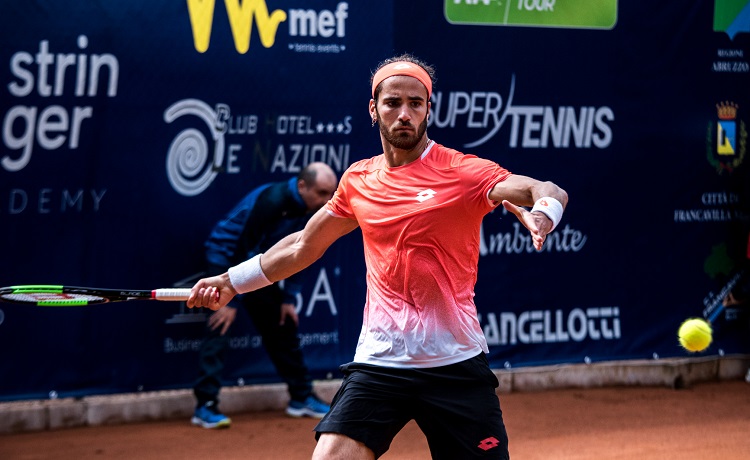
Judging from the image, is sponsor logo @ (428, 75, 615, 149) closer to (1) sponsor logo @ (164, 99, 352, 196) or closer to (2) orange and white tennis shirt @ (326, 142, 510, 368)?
(1) sponsor logo @ (164, 99, 352, 196)

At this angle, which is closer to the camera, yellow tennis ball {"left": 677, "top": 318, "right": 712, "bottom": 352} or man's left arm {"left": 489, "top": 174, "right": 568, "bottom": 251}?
man's left arm {"left": 489, "top": 174, "right": 568, "bottom": 251}

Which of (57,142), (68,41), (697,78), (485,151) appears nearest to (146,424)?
(57,142)

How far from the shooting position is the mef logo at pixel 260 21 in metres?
7.16

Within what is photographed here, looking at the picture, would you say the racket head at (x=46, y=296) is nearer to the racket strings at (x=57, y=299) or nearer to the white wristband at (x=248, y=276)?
the racket strings at (x=57, y=299)

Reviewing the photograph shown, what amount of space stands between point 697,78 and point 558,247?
1741mm

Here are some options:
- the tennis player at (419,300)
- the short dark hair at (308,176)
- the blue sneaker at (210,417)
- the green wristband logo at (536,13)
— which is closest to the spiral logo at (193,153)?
the short dark hair at (308,176)

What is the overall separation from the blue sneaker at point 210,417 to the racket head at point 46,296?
256 centimetres

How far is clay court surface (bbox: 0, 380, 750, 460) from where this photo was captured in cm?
675

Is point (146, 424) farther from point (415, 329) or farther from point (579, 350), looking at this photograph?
point (415, 329)

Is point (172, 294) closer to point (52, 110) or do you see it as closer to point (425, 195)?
point (425, 195)

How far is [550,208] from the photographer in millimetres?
3562

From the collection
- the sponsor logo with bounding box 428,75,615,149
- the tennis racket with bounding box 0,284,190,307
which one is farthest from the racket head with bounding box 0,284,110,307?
the sponsor logo with bounding box 428,75,615,149

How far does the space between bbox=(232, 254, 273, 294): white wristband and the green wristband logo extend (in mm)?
3842

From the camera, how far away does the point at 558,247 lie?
834cm
